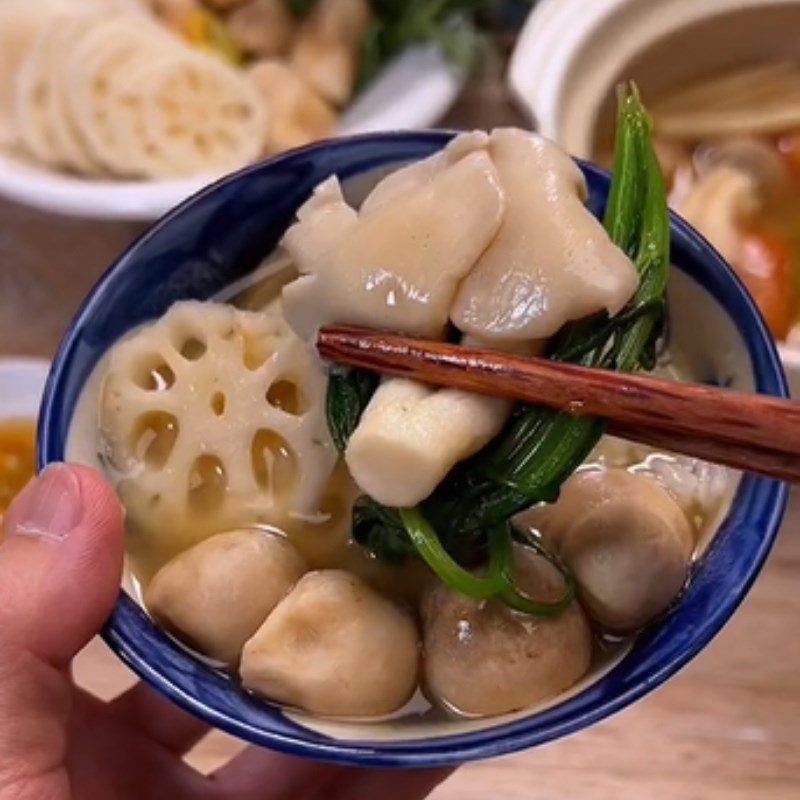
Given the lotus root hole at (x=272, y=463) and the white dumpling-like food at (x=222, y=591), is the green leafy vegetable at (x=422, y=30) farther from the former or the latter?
the white dumpling-like food at (x=222, y=591)

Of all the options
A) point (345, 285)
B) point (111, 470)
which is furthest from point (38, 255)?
point (345, 285)

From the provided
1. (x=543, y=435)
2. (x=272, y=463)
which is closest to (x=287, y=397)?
(x=272, y=463)

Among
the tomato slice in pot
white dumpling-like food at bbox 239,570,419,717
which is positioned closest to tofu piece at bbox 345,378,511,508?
white dumpling-like food at bbox 239,570,419,717

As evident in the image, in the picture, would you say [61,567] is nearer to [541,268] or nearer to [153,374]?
[153,374]

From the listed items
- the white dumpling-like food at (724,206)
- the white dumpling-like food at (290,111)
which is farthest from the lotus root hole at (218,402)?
the white dumpling-like food at (290,111)

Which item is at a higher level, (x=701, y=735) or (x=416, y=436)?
(x=416, y=436)

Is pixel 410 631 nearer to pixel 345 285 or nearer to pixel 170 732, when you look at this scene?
pixel 345 285

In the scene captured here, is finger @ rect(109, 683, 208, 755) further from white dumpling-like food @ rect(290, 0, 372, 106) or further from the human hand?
white dumpling-like food @ rect(290, 0, 372, 106)
